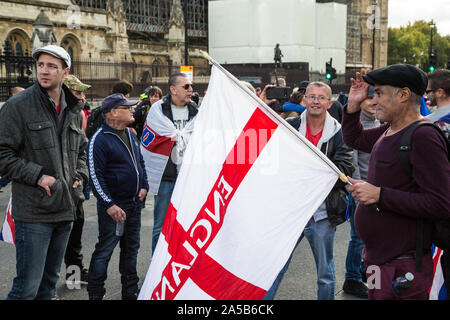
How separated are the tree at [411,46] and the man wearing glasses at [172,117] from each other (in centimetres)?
9075

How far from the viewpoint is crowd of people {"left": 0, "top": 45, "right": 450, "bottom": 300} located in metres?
2.60

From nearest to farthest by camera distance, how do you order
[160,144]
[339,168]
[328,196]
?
[328,196]
[339,168]
[160,144]

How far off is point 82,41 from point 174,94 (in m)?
31.2

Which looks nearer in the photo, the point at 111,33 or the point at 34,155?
the point at 34,155

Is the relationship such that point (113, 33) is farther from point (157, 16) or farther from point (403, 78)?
point (403, 78)

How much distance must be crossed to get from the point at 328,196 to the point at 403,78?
1.41 m

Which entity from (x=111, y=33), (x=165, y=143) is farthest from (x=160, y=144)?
(x=111, y=33)

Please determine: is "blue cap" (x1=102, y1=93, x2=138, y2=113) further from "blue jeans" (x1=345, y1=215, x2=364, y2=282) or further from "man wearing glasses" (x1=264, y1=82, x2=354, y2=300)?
"blue jeans" (x1=345, y1=215, x2=364, y2=282)

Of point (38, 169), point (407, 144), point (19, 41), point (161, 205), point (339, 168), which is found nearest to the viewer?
point (407, 144)

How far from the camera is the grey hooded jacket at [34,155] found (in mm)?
3256

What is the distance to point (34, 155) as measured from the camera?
3361 millimetres
